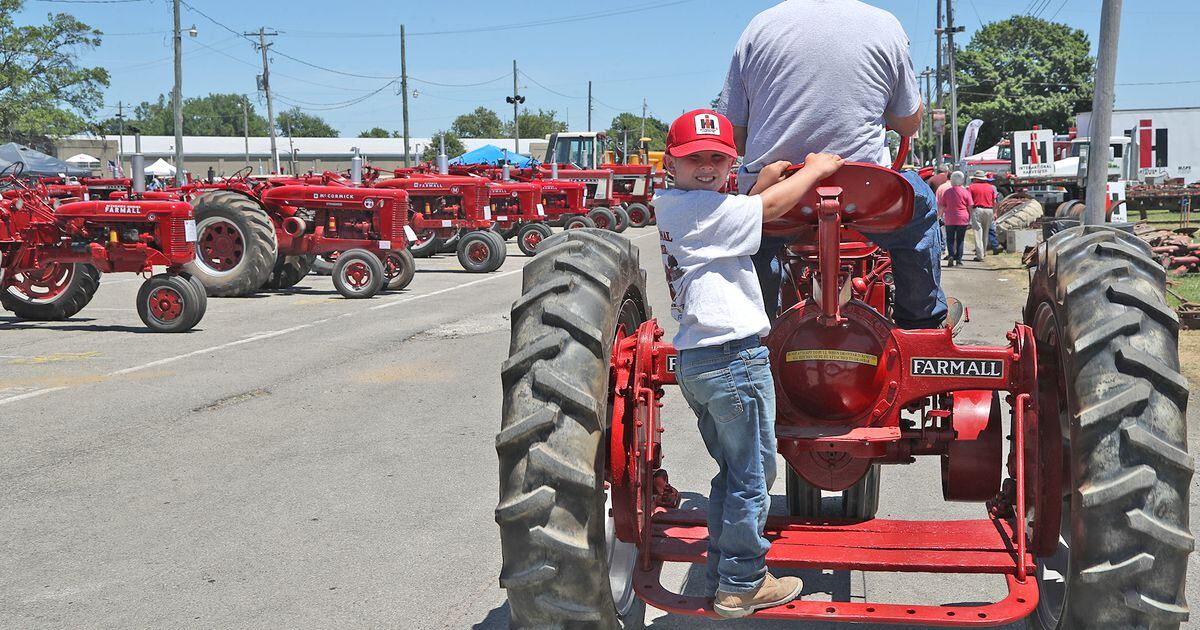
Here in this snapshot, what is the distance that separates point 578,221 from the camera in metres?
30.2

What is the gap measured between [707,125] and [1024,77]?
8724 centimetres

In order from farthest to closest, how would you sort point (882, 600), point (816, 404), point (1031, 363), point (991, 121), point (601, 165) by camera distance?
point (991, 121) < point (601, 165) < point (882, 600) < point (816, 404) < point (1031, 363)

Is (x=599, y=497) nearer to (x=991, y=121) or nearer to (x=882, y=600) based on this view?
(x=882, y=600)

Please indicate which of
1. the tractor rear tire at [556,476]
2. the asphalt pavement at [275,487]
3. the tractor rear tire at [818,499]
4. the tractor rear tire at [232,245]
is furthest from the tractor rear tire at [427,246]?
the tractor rear tire at [556,476]

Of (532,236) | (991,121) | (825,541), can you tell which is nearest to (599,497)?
(825,541)

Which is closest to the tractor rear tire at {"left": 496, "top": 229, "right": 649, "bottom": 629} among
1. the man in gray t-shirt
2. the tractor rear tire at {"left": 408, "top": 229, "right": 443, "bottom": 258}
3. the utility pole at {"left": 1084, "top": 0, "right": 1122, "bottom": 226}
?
the man in gray t-shirt

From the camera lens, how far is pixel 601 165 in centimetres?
4031

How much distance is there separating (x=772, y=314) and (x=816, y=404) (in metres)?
0.57

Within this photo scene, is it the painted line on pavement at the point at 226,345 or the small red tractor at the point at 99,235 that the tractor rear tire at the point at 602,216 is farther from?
the small red tractor at the point at 99,235

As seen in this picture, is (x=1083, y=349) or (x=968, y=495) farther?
(x=968, y=495)

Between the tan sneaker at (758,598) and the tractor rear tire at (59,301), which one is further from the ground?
the tractor rear tire at (59,301)

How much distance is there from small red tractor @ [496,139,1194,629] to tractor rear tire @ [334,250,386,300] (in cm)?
1356

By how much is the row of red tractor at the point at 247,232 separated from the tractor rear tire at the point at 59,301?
15 mm

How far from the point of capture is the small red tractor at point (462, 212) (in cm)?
2238
